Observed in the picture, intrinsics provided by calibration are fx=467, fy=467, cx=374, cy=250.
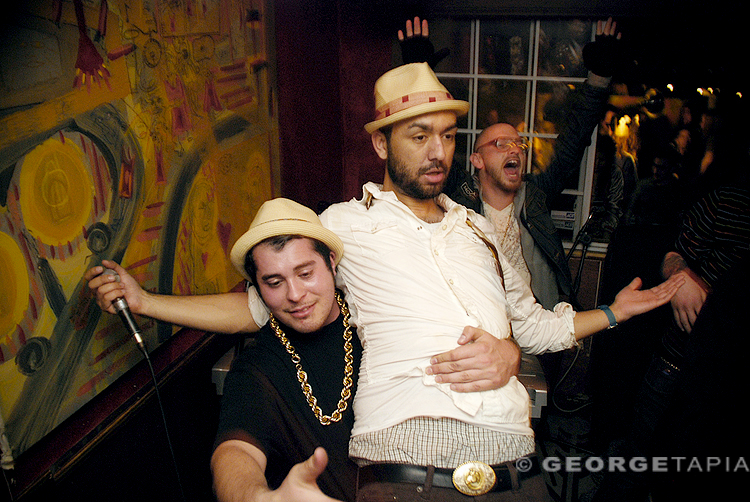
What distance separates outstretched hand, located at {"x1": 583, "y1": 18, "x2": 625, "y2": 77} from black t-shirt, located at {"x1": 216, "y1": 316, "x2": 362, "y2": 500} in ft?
6.88

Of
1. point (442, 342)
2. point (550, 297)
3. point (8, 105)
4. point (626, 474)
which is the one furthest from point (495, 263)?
point (8, 105)

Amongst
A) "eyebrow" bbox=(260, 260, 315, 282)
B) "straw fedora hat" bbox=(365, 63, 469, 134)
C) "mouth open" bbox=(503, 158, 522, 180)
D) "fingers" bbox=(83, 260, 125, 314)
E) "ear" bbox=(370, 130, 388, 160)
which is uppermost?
"straw fedora hat" bbox=(365, 63, 469, 134)

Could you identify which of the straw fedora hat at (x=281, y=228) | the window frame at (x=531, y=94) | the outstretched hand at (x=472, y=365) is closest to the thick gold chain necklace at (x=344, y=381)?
the straw fedora hat at (x=281, y=228)

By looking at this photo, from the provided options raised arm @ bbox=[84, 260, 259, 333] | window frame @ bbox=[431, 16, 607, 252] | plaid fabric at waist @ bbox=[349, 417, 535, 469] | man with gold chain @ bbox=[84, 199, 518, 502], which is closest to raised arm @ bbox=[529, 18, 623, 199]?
window frame @ bbox=[431, 16, 607, 252]

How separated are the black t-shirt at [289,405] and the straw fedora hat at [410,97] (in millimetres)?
829

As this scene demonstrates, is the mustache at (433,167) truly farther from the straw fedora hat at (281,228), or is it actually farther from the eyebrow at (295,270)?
the eyebrow at (295,270)

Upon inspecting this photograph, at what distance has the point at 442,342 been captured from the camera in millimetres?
1495

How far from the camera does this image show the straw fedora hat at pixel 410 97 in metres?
1.70

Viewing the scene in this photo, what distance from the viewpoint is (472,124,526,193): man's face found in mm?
2699

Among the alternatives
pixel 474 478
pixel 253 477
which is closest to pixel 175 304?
pixel 253 477

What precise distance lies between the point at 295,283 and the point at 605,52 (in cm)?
222

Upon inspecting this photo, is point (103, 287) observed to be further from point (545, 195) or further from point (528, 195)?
point (545, 195)

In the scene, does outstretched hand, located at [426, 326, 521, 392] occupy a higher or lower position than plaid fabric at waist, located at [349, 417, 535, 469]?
higher

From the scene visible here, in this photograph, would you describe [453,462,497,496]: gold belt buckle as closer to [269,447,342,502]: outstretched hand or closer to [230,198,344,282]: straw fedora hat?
[269,447,342,502]: outstretched hand
